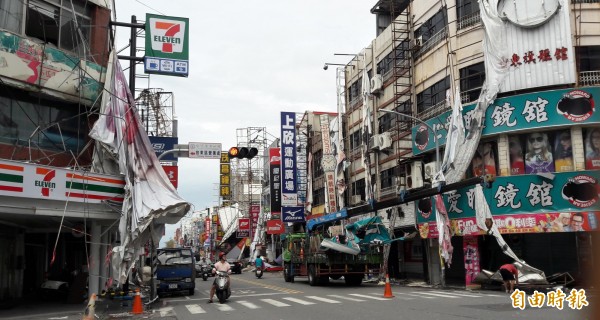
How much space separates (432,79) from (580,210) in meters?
11.0

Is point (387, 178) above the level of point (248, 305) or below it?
above

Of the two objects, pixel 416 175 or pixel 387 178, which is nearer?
pixel 416 175

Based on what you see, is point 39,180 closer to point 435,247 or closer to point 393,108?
point 435,247

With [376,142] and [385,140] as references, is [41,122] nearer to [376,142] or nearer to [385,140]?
[385,140]

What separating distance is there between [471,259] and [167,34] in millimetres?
16957

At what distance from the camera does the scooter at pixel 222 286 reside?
61.5 feet

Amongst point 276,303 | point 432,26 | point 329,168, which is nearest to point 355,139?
point 329,168

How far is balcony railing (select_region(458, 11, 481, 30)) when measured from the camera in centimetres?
2616

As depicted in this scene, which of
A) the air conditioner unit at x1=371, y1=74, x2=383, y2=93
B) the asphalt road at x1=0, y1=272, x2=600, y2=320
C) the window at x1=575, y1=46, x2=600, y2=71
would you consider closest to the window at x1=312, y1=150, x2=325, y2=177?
the air conditioner unit at x1=371, y1=74, x2=383, y2=93

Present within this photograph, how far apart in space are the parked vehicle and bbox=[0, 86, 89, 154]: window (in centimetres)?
682

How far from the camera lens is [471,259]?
81.4 feet

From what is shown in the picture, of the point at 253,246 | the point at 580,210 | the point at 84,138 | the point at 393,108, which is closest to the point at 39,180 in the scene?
the point at 84,138

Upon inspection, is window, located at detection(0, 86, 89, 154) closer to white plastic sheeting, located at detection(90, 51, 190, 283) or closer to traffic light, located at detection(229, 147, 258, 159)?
white plastic sheeting, located at detection(90, 51, 190, 283)

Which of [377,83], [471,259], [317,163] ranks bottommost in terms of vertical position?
[471,259]
